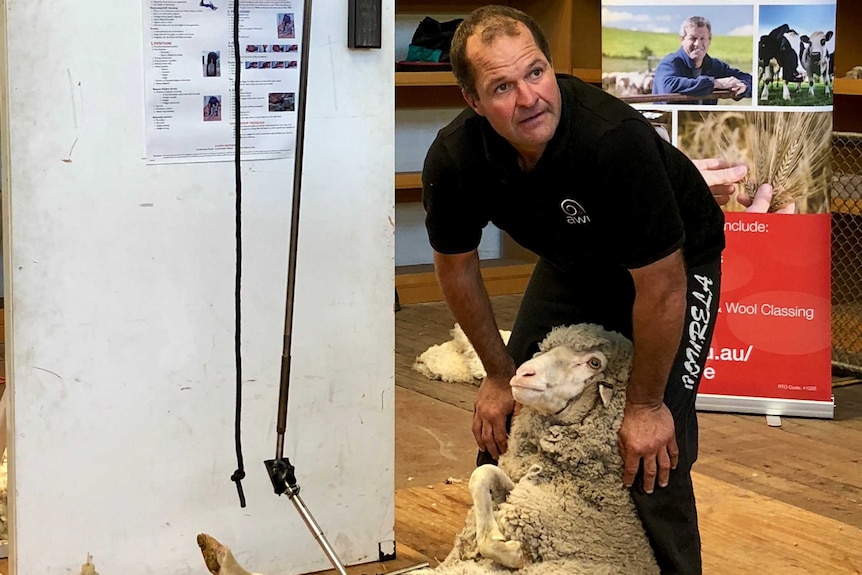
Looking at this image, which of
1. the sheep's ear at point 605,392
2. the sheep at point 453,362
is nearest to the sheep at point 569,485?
the sheep's ear at point 605,392

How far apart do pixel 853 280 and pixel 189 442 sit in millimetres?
4000

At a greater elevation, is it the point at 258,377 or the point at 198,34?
the point at 198,34

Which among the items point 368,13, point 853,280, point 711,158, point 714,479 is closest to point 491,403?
point 368,13

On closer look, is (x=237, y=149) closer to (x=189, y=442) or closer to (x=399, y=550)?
(x=189, y=442)

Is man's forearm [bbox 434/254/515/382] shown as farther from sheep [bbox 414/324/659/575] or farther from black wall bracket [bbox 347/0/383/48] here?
black wall bracket [bbox 347/0/383/48]

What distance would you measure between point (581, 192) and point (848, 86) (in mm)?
3167

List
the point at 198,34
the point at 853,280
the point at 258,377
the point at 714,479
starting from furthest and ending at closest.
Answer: the point at 853,280, the point at 714,479, the point at 258,377, the point at 198,34

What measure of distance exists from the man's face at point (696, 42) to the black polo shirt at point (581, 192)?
71.2 inches

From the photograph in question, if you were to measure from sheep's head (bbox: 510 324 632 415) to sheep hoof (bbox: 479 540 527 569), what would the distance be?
25cm

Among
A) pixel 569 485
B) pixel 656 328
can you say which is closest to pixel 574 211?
pixel 656 328

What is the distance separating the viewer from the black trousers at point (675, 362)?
92.0 inches

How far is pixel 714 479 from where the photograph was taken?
10.9 feet

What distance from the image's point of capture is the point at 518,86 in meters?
2.13

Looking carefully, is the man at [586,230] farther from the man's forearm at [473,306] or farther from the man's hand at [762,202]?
the man's hand at [762,202]
